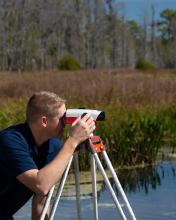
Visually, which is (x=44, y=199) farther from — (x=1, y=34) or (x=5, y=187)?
(x=1, y=34)

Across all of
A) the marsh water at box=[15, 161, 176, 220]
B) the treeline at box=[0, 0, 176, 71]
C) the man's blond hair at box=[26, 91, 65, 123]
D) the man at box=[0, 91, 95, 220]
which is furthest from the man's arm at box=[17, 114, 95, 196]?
the treeline at box=[0, 0, 176, 71]

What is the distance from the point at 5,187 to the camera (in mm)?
3061

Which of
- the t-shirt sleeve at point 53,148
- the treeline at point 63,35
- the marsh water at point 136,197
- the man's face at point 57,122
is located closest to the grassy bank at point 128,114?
the marsh water at point 136,197

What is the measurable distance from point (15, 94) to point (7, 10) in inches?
1518

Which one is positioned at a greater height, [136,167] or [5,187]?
[5,187]

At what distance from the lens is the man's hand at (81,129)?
2.90 meters

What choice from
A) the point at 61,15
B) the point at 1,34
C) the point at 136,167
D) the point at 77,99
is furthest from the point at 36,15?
the point at 136,167

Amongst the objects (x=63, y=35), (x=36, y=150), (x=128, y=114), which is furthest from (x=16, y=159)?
(x=63, y=35)

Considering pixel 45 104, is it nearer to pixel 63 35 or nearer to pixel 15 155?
pixel 15 155

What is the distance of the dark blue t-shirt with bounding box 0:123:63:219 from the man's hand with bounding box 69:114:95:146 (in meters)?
0.20

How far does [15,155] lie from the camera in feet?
9.78

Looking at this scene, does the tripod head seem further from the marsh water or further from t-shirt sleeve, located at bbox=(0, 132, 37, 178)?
the marsh water

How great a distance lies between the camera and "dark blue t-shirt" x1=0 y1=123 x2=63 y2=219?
117 inches

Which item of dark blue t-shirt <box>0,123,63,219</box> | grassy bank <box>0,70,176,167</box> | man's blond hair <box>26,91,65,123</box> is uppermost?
man's blond hair <box>26,91,65,123</box>
